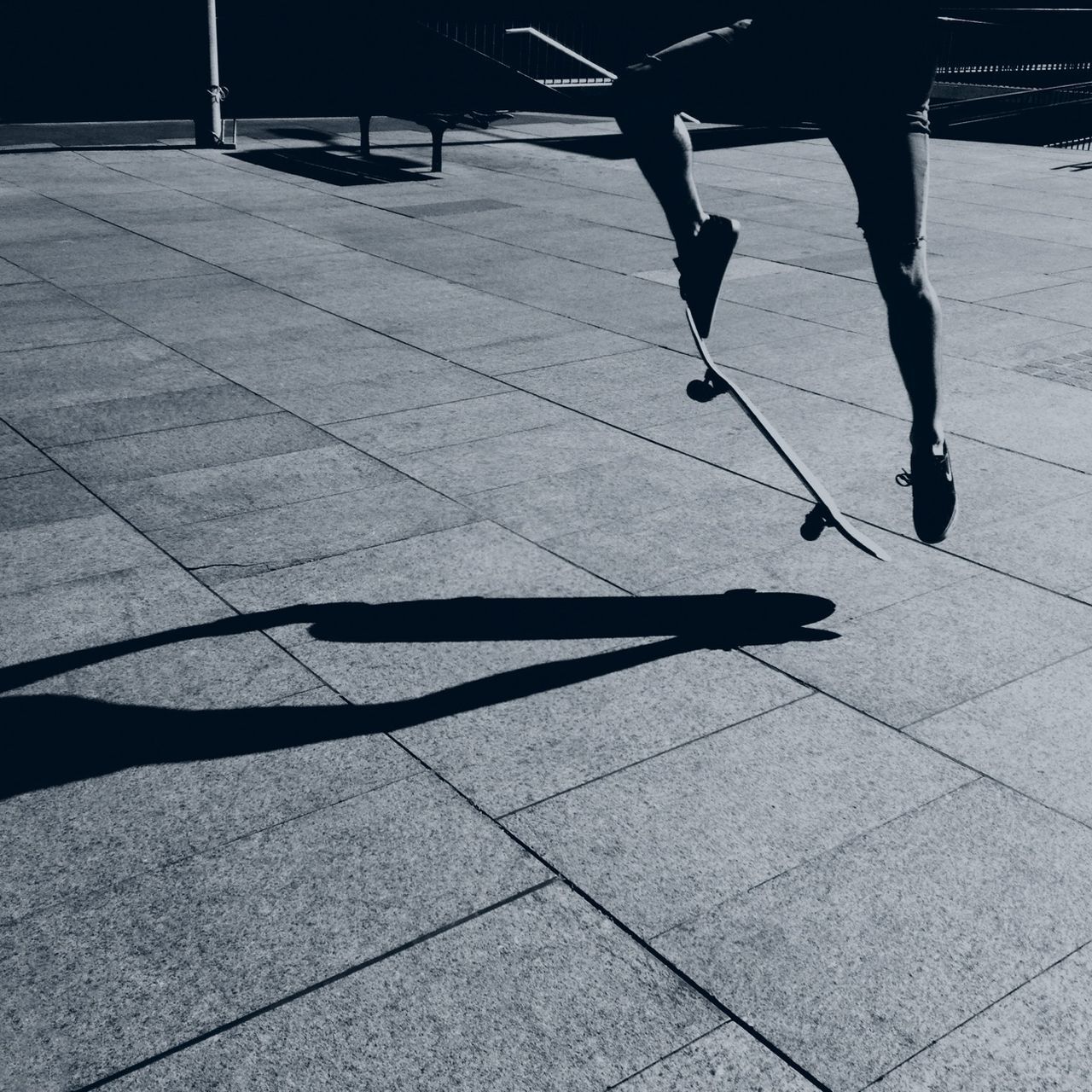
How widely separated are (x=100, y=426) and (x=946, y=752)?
4.94m

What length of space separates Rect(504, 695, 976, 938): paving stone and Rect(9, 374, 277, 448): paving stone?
4.16 metres

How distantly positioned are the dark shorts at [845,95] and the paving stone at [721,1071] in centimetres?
309

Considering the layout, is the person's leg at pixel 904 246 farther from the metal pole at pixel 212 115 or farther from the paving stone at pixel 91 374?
the metal pole at pixel 212 115

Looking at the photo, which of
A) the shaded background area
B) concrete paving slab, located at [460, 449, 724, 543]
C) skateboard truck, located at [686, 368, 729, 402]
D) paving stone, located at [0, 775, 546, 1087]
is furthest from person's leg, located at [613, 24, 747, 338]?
the shaded background area

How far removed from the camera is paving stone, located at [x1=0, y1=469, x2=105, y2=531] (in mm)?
6047

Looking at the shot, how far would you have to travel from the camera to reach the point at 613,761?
4223 millimetres

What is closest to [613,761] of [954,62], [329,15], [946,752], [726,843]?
[726,843]

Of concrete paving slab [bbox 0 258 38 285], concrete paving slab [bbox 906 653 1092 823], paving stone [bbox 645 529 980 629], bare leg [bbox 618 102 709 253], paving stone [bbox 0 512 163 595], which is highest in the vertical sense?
bare leg [bbox 618 102 709 253]

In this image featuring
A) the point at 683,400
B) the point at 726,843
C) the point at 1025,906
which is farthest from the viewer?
the point at 683,400

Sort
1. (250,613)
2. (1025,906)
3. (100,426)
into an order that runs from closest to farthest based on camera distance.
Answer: (1025,906) < (250,613) < (100,426)

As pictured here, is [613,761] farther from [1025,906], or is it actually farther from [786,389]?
[786,389]

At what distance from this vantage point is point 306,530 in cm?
597

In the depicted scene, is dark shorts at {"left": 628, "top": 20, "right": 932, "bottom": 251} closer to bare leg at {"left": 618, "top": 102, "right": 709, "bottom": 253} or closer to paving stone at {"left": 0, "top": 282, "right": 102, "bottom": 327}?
bare leg at {"left": 618, "top": 102, "right": 709, "bottom": 253}

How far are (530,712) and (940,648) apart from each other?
158 centimetres
